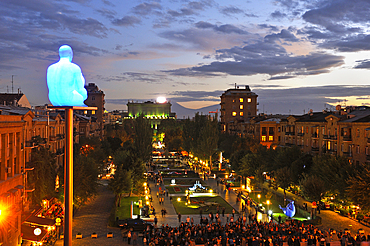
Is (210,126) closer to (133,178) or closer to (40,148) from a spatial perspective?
(133,178)

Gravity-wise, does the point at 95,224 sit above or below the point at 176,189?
above

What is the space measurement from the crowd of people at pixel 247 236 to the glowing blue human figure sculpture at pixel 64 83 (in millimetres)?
18114

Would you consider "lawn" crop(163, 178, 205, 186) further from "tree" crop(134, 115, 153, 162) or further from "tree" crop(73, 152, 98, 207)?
"tree" crop(73, 152, 98, 207)

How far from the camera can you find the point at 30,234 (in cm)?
2464

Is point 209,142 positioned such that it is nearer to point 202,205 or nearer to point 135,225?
point 202,205

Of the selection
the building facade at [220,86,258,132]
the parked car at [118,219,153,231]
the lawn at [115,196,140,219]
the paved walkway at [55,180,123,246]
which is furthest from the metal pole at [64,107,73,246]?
the building facade at [220,86,258,132]

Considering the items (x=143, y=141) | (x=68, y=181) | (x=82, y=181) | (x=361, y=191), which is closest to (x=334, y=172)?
(x=361, y=191)

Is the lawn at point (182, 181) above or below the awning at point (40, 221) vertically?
below

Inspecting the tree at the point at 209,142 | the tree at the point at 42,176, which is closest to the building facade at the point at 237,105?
the tree at the point at 209,142

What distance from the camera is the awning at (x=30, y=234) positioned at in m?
24.1

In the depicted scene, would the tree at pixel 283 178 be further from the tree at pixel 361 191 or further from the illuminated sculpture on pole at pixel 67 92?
the illuminated sculpture on pole at pixel 67 92

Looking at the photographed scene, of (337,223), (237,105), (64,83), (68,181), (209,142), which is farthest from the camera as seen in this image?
(237,105)

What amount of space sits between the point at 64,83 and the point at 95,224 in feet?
86.6

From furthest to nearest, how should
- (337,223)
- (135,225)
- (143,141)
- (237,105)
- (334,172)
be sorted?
(237,105)
(143,141)
(334,172)
(337,223)
(135,225)
